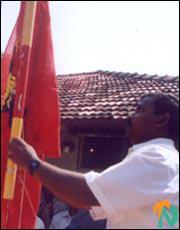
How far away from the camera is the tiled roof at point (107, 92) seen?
817cm

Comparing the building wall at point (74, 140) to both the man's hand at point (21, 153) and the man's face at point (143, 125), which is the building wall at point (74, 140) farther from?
the man's hand at point (21, 153)

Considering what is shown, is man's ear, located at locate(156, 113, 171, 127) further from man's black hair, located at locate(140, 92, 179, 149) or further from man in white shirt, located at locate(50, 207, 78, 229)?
man in white shirt, located at locate(50, 207, 78, 229)

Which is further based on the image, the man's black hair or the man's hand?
the man's black hair

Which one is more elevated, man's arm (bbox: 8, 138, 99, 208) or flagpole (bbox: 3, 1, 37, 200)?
flagpole (bbox: 3, 1, 37, 200)

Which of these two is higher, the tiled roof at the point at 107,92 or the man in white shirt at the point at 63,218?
the tiled roof at the point at 107,92

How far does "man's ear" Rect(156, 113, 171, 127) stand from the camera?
2.28 metres

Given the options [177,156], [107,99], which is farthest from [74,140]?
[177,156]

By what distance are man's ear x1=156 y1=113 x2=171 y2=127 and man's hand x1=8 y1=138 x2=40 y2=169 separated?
2.15ft

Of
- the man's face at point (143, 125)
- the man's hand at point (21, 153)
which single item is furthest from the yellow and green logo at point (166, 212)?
the man's hand at point (21, 153)

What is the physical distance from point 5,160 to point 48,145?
26 cm

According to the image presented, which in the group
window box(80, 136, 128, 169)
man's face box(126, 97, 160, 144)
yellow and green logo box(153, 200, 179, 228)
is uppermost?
man's face box(126, 97, 160, 144)

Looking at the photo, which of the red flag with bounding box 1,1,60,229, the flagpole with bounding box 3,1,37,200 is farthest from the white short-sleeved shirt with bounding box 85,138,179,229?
the red flag with bounding box 1,1,60,229

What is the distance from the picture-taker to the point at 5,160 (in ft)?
8.00

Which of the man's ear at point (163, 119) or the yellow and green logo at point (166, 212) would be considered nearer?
the yellow and green logo at point (166, 212)
